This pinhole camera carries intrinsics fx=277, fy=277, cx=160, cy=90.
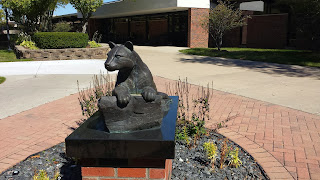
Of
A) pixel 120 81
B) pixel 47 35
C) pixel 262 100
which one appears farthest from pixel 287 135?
pixel 47 35

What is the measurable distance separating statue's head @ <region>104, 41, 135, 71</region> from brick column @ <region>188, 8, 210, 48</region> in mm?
21209

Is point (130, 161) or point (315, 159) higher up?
point (130, 161)

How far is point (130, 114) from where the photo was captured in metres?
2.51

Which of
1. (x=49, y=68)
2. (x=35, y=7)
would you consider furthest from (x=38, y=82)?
(x=35, y=7)

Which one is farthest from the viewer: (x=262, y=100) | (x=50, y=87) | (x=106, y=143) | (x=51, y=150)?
(x=50, y=87)

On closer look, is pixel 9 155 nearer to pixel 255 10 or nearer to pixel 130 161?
pixel 130 161

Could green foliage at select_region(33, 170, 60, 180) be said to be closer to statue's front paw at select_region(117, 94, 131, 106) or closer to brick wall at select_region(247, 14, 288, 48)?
statue's front paw at select_region(117, 94, 131, 106)

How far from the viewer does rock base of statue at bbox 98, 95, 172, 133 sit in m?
2.46

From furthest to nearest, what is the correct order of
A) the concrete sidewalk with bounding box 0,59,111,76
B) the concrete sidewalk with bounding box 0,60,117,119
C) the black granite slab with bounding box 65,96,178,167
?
the concrete sidewalk with bounding box 0,59,111,76, the concrete sidewalk with bounding box 0,60,117,119, the black granite slab with bounding box 65,96,178,167

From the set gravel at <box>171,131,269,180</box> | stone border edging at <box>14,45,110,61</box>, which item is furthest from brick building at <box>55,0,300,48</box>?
gravel at <box>171,131,269,180</box>

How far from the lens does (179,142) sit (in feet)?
13.6

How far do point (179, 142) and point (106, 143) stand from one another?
6.43 feet

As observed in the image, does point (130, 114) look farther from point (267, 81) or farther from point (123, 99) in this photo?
point (267, 81)

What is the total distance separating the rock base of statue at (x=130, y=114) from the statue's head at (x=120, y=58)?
0.31 meters
